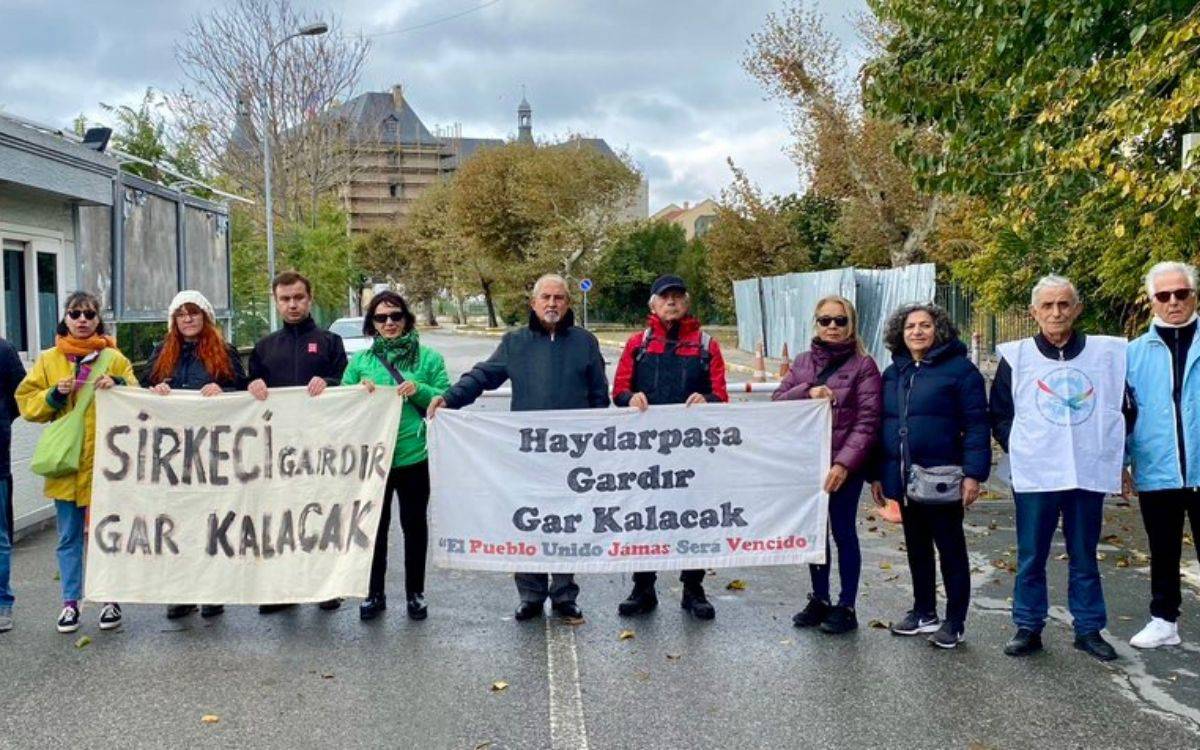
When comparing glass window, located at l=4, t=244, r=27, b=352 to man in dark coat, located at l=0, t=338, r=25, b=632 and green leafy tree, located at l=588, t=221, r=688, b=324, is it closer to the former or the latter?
man in dark coat, located at l=0, t=338, r=25, b=632

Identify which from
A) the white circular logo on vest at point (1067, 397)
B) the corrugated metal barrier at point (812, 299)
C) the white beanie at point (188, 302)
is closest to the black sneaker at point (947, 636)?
the white circular logo on vest at point (1067, 397)

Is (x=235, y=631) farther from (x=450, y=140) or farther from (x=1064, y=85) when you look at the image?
(x=450, y=140)

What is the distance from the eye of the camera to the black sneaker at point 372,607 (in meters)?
5.97

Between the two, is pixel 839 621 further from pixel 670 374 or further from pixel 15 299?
pixel 15 299

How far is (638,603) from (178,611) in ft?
8.64

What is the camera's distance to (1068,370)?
5188mm

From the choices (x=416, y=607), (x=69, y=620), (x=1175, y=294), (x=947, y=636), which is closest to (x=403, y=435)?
(x=416, y=607)

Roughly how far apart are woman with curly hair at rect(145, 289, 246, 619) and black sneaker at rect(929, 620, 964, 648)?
13.1 ft

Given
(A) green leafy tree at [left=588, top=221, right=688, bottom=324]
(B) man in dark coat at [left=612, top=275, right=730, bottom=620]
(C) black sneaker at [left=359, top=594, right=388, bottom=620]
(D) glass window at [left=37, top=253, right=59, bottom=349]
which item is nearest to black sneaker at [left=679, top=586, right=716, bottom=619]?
(B) man in dark coat at [left=612, top=275, right=730, bottom=620]

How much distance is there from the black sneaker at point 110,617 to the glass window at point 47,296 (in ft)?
15.7

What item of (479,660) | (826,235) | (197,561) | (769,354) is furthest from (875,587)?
(826,235)

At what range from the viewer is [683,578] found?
618cm

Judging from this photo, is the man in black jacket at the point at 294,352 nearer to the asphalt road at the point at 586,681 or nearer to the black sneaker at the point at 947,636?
the asphalt road at the point at 586,681

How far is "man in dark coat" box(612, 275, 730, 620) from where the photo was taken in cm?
594
